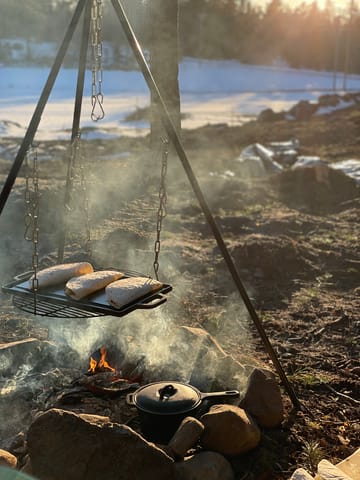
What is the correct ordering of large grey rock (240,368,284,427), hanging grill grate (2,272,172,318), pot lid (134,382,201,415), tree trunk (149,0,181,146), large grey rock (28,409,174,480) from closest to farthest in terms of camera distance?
1. large grey rock (28,409,174,480)
2. hanging grill grate (2,272,172,318)
3. pot lid (134,382,201,415)
4. large grey rock (240,368,284,427)
5. tree trunk (149,0,181,146)

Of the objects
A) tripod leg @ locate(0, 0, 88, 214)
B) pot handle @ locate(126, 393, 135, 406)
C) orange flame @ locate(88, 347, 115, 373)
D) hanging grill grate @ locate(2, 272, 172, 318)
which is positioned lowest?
orange flame @ locate(88, 347, 115, 373)

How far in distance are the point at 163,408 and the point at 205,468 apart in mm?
380

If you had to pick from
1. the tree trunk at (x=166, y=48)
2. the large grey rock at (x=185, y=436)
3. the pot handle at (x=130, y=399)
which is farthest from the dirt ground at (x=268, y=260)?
the tree trunk at (x=166, y=48)

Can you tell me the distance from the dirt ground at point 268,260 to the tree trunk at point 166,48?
1052mm

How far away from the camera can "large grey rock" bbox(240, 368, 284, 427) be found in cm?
348

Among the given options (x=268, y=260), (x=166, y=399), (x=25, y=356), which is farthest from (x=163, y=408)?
(x=268, y=260)

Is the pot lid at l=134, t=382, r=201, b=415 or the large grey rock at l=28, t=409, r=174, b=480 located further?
the pot lid at l=134, t=382, r=201, b=415

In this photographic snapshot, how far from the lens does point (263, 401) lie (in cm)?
349

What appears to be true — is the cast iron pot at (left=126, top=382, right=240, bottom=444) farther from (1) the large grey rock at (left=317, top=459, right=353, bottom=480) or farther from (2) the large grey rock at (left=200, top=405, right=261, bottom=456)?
(1) the large grey rock at (left=317, top=459, right=353, bottom=480)

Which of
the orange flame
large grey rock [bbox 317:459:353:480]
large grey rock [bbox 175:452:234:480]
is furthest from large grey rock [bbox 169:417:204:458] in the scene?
the orange flame

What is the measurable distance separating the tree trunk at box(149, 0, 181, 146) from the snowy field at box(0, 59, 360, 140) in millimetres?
9221

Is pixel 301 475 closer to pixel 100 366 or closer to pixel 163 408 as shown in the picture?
pixel 163 408

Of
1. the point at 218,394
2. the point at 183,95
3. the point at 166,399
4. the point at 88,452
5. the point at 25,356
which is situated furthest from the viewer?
the point at 183,95

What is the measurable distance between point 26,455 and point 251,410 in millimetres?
1369
